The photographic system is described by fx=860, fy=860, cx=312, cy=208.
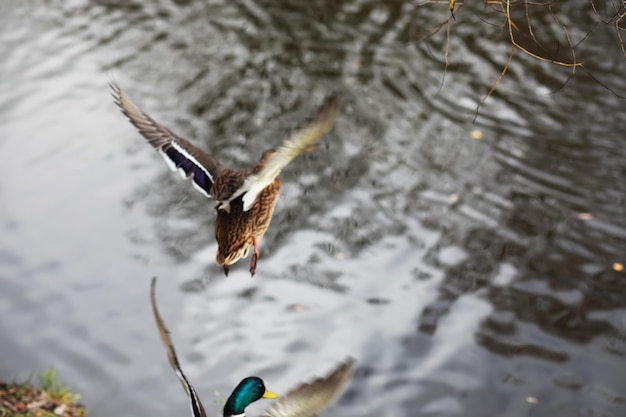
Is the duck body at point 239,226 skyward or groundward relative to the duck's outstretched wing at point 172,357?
skyward

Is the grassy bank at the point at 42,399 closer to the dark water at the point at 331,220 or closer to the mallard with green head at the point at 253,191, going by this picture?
the dark water at the point at 331,220

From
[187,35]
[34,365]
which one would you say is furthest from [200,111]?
[34,365]

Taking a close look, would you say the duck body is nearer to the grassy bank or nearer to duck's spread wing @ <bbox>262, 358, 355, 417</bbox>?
duck's spread wing @ <bbox>262, 358, 355, 417</bbox>

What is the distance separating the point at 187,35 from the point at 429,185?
11.7 ft

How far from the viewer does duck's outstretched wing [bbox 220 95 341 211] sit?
4.87 ft

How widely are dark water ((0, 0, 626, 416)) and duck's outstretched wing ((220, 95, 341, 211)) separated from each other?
4075 mm

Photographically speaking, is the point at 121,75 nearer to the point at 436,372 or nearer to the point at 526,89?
the point at 526,89

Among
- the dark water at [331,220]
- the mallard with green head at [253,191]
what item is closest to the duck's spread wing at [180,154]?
the mallard with green head at [253,191]

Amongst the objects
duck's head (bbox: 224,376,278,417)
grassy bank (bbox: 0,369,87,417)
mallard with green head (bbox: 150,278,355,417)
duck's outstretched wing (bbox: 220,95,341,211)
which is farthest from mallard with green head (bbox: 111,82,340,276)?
grassy bank (bbox: 0,369,87,417)

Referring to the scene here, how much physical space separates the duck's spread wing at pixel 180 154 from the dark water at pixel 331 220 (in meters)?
3.55

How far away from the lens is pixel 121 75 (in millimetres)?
8617

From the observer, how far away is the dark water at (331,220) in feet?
19.0

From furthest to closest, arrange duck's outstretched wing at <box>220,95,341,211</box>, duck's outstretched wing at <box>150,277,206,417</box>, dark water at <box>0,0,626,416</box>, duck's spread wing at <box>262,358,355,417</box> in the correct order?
dark water at <box>0,0,626,416</box>, duck's spread wing at <box>262,358,355,417</box>, duck's outstretched wing at <box>150,277,206,417</box>, duck's outstretched wing at <box>220,95,341,211</box>

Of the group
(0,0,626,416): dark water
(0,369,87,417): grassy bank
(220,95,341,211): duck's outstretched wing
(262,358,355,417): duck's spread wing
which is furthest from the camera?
(0,0,626,416): dark water
